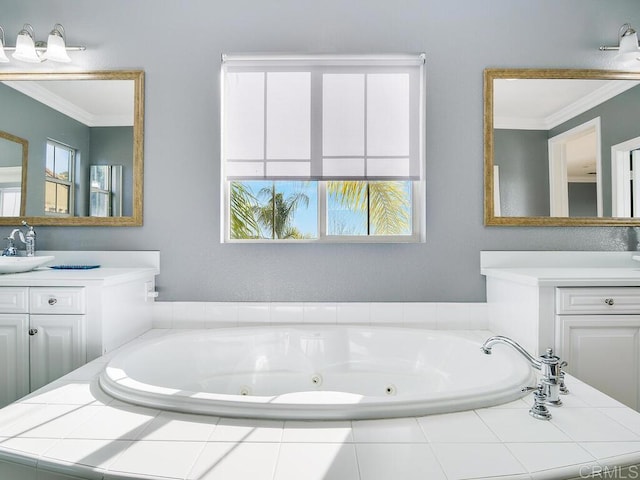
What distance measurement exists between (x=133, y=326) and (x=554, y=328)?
217 cm

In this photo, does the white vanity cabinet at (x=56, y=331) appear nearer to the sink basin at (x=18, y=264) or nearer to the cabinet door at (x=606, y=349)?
the sink basin at (x=18, y=264)

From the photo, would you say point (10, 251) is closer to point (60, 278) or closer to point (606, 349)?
point (60, 278)

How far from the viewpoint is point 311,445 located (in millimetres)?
981

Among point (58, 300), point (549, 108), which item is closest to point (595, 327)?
point (549, 108)

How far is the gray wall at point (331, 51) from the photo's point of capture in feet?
7.18

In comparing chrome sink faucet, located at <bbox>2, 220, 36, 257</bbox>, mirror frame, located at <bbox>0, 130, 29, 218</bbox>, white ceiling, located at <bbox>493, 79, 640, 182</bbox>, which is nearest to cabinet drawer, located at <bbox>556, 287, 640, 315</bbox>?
white ceiling, located at <bbox>493, 79, 640, 182</bbox>

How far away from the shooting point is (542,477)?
33.8 inches

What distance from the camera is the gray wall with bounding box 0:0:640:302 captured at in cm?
219

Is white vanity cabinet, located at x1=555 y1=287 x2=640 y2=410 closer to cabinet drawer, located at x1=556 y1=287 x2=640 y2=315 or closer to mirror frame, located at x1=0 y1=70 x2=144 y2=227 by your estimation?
cabinet drawer, located at x1=556 y1=287 x2=640 y2=315

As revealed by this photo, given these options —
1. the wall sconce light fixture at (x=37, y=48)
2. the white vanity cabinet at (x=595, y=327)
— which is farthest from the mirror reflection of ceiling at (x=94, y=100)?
the white vanity cabinet at (x=595, y=327)

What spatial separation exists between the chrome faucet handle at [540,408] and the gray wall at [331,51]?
3.51ft

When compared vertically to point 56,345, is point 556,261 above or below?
above

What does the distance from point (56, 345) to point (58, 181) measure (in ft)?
3.48

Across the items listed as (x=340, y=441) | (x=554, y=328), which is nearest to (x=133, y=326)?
(x=340, y=441)
